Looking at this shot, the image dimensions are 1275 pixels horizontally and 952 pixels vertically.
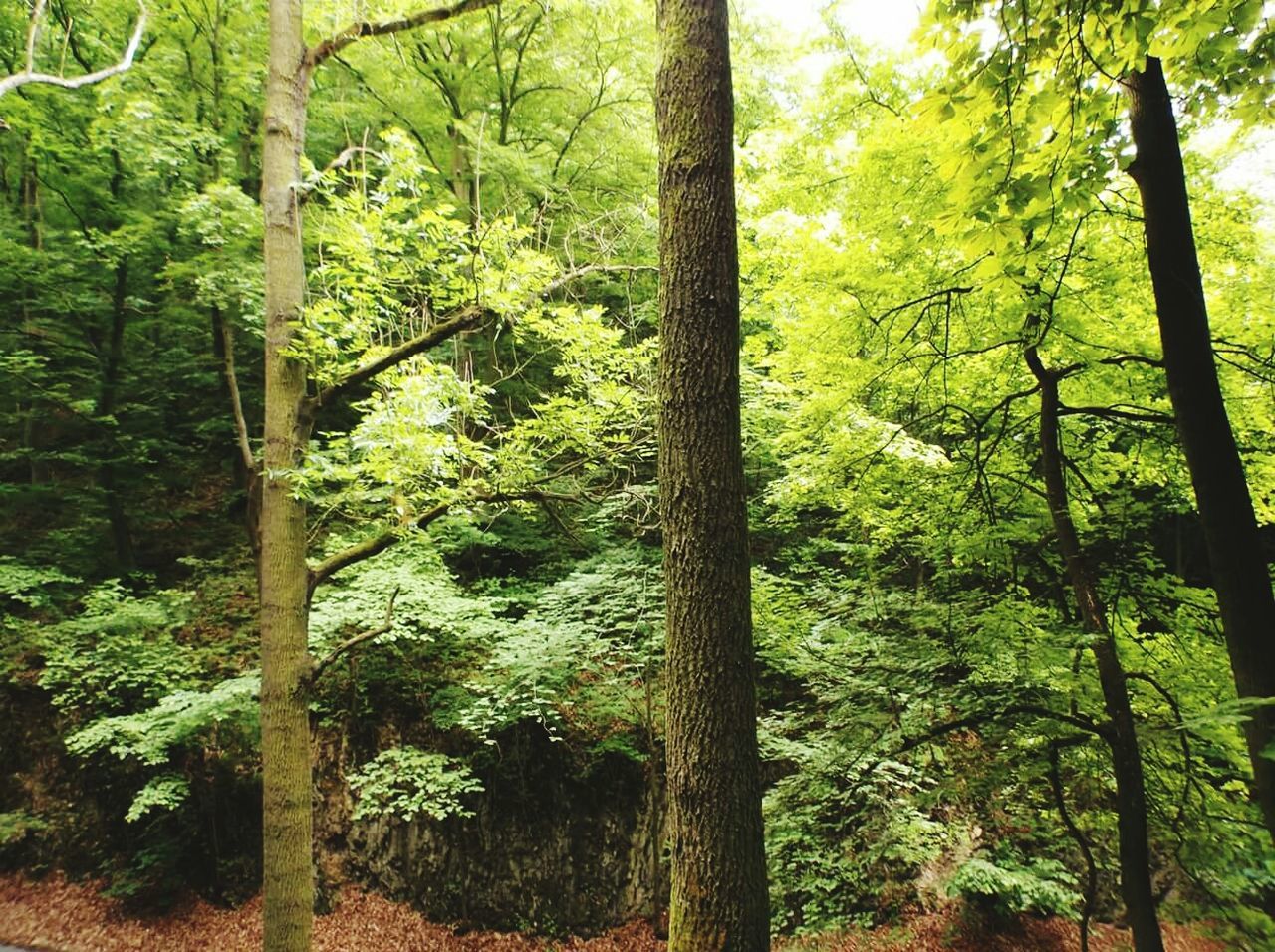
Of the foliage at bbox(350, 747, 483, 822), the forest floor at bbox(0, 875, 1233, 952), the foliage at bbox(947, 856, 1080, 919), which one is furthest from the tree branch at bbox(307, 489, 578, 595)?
the foliage at bbox(947, 856, 1080, 919)

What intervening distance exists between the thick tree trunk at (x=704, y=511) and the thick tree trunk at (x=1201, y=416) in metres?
1.80

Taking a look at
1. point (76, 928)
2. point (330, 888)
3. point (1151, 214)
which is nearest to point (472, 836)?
point (330, 888)

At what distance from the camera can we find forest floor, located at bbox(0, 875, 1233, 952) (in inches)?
267

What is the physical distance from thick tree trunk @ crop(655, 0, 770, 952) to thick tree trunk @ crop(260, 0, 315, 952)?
3524mm

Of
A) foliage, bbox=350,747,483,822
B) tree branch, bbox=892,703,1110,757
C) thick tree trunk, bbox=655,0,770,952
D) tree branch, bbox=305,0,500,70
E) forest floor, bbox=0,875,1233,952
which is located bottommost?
forest floor, bbox=0,875,1233,952

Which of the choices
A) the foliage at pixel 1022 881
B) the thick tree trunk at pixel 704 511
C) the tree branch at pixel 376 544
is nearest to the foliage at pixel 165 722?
the tree branch at pixel 376 544

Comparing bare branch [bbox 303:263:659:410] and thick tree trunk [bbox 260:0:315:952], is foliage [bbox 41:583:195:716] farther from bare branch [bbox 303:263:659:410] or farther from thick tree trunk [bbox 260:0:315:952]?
bare branch [bbox 303:263:659:410]

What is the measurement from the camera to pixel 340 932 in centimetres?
709

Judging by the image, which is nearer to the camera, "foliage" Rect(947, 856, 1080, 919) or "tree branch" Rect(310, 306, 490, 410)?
"tree branch" Rect(310, 306, 490, 410)

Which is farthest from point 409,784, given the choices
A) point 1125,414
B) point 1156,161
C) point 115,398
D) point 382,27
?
point 1156,161

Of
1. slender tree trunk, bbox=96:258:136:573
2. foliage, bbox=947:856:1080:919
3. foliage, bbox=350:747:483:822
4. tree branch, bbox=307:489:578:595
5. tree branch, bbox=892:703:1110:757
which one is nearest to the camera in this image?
tree branch, bbox=892:703:1110:757

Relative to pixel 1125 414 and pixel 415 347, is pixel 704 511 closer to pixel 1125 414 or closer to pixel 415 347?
pixel 415 347

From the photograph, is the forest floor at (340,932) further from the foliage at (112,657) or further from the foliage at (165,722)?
the foliage at (112,657)

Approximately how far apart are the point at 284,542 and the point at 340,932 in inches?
215
